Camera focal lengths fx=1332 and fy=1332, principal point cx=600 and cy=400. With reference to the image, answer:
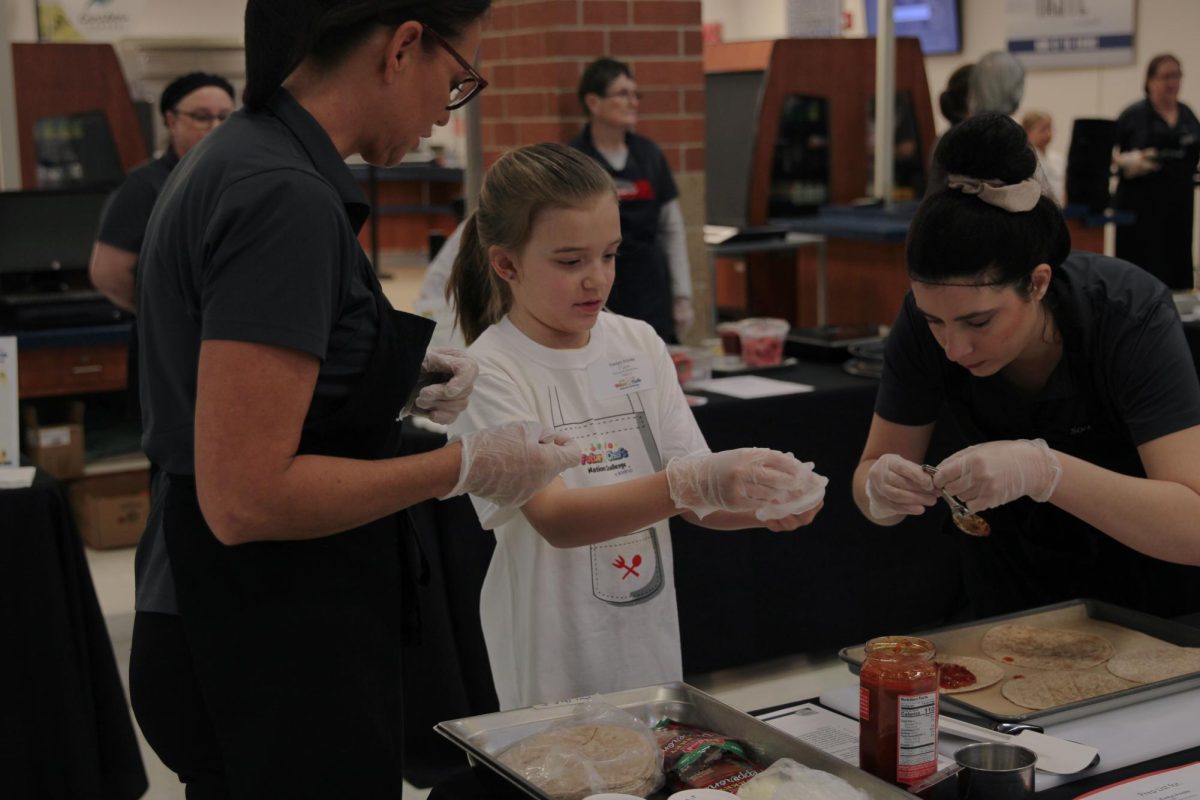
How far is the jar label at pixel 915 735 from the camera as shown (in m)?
1.25

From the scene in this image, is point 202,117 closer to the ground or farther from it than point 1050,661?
farther from it

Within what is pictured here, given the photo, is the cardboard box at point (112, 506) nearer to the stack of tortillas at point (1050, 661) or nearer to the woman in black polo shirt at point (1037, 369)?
the woman in black polo shirt at point (1037, 369)

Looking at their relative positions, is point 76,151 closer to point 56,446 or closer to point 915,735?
point 56,446

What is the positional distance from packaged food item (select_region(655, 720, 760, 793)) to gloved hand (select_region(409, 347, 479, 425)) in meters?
0.44

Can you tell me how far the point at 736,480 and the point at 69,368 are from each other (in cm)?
380

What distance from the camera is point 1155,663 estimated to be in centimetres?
166

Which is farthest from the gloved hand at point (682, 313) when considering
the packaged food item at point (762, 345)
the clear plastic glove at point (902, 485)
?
the clear plastic glove at point (902, 485)

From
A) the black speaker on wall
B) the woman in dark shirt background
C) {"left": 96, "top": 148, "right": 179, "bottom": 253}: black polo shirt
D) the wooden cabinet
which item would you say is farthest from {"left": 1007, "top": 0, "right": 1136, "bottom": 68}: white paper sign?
{"left": 96, "top": 148, "right": 179, "bottom": 253}: black polo shirt

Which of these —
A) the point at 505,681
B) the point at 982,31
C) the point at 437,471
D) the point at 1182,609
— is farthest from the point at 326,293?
the point at 982,31

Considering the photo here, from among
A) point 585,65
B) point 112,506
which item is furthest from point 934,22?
point 112,506

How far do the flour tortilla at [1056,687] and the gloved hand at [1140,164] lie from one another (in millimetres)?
6176

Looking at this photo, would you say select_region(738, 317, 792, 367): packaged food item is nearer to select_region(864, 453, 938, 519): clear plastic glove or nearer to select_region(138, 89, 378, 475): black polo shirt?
select_region(864, 453, 938, 519): clear plastic glove

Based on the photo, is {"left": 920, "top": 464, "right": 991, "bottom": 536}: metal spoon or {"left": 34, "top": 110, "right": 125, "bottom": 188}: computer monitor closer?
{"left": 920, "top": 464, "right": 991, "bottom": 536}: metal spoon

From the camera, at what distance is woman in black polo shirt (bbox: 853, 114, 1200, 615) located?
5.54 ft
